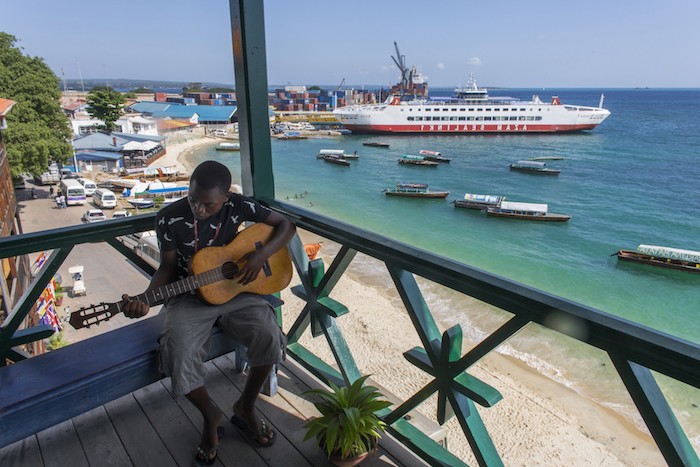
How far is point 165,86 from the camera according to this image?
160625 millimetres

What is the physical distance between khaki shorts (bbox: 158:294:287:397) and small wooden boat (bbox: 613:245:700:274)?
24.3 m

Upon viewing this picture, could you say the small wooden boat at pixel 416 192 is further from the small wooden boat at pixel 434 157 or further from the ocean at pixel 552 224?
the small wooden boat at pixel 434 157

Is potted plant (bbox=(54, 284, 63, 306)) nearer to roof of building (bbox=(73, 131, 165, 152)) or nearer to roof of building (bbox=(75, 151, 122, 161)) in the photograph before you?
roof of building (bbox=(75, 151, 122, 161))

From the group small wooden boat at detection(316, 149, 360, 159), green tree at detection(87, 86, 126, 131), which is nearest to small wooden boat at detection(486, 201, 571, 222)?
small wooden boat at detection(316, 149, 360, 159)

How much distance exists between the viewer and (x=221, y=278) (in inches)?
66.7

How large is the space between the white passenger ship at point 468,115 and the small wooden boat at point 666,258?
33.7m

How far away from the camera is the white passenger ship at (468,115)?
5188cm

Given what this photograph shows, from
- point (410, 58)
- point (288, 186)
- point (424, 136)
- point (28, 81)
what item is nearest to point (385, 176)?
point (288, 186)

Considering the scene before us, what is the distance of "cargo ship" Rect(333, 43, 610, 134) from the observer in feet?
170

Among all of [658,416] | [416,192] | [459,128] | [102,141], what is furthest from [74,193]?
[459,128]

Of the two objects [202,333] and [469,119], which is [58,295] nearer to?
[202,333]

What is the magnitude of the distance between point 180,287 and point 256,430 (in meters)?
0.68

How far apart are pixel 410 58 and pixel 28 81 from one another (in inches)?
2670

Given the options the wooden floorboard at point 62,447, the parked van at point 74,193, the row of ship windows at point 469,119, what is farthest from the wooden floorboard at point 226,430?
the row of ship windows at point 469,119
